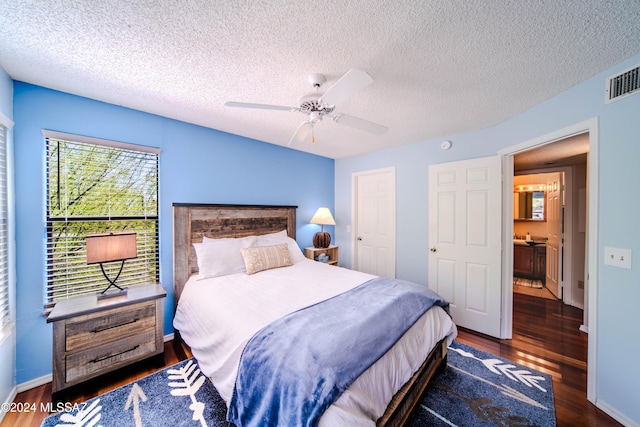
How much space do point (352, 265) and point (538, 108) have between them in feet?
10.5

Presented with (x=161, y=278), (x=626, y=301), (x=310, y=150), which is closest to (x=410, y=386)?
(x=626, y=301)

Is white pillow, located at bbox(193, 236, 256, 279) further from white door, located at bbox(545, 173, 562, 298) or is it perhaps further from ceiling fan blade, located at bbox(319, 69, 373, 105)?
white door, located at bbox(545, 173, 562, 298)

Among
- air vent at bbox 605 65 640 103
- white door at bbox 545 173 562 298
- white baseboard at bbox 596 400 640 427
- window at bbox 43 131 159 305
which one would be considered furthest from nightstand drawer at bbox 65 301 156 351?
white door at bbox 545 173 562 298

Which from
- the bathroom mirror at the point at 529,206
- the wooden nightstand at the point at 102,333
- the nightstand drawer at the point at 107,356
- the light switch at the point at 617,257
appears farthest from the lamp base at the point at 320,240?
the bathroom mirror at the point at 529,206

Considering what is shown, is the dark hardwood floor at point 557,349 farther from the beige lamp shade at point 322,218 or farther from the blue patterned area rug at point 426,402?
the beige lamp shade at point 322,218

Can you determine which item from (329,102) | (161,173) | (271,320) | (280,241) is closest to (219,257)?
(280,241)

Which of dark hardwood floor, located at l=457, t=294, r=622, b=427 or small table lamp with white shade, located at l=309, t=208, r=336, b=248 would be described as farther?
small table lamp with white shade, located at l=309, t=208, r=336, b=248

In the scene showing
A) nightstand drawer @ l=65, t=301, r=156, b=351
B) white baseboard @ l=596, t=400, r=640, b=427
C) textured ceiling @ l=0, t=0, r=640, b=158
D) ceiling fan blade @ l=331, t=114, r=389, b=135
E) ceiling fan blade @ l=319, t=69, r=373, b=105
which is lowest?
white baseboard @ l=596, t=400, r=640, b=427

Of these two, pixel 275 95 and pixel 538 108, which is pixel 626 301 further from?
pixel 275 95

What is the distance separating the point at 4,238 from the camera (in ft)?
5.65

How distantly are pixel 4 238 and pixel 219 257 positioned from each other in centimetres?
154

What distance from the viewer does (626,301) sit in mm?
1542

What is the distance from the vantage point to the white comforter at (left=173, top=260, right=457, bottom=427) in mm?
1127

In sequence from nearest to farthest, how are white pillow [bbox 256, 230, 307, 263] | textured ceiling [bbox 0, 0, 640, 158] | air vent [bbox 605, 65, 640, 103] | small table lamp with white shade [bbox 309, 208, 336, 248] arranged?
textured ceiling [bbox 0, 0, 640, 158] < air vent [bbox 605, 65, 640, 103] < white pillow [bbox 256, 230, 307, 263] < small table lamp with white shade [bbox 309, 208, 336, 248]
